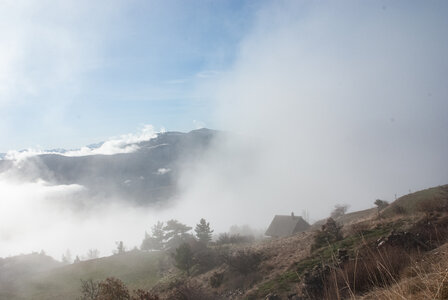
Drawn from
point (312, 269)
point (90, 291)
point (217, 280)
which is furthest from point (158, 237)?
point (312, 269)

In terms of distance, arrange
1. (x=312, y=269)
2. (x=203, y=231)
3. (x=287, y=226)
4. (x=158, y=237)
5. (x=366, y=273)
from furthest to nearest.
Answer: (x=158, y=237) → (x=287, y=226) → (x=203, y=231) → (x=312, y=269) → (x=366, y=273)

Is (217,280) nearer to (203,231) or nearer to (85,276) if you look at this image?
(203,231)

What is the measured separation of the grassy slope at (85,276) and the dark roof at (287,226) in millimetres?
24689

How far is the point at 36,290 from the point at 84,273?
7.00 meters

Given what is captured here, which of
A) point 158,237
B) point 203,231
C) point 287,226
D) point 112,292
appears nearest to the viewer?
point 112,292

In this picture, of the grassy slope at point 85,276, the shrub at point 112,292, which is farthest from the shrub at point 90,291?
the grassy slope at point 85,276

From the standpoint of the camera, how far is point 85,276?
43.6m

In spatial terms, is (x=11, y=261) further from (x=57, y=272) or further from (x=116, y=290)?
(x=116, y=290)

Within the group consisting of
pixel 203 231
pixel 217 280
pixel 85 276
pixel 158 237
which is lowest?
pixel 217 280

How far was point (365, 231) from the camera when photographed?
19.5 metres

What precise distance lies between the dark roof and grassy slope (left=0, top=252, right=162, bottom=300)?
81.0 feet

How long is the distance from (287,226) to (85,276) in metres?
37.2

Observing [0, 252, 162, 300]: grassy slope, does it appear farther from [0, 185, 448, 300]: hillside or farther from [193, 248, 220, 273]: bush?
[193, 248, 220, 273]: bush

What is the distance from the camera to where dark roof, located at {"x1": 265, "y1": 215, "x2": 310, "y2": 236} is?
5800 centimetres
